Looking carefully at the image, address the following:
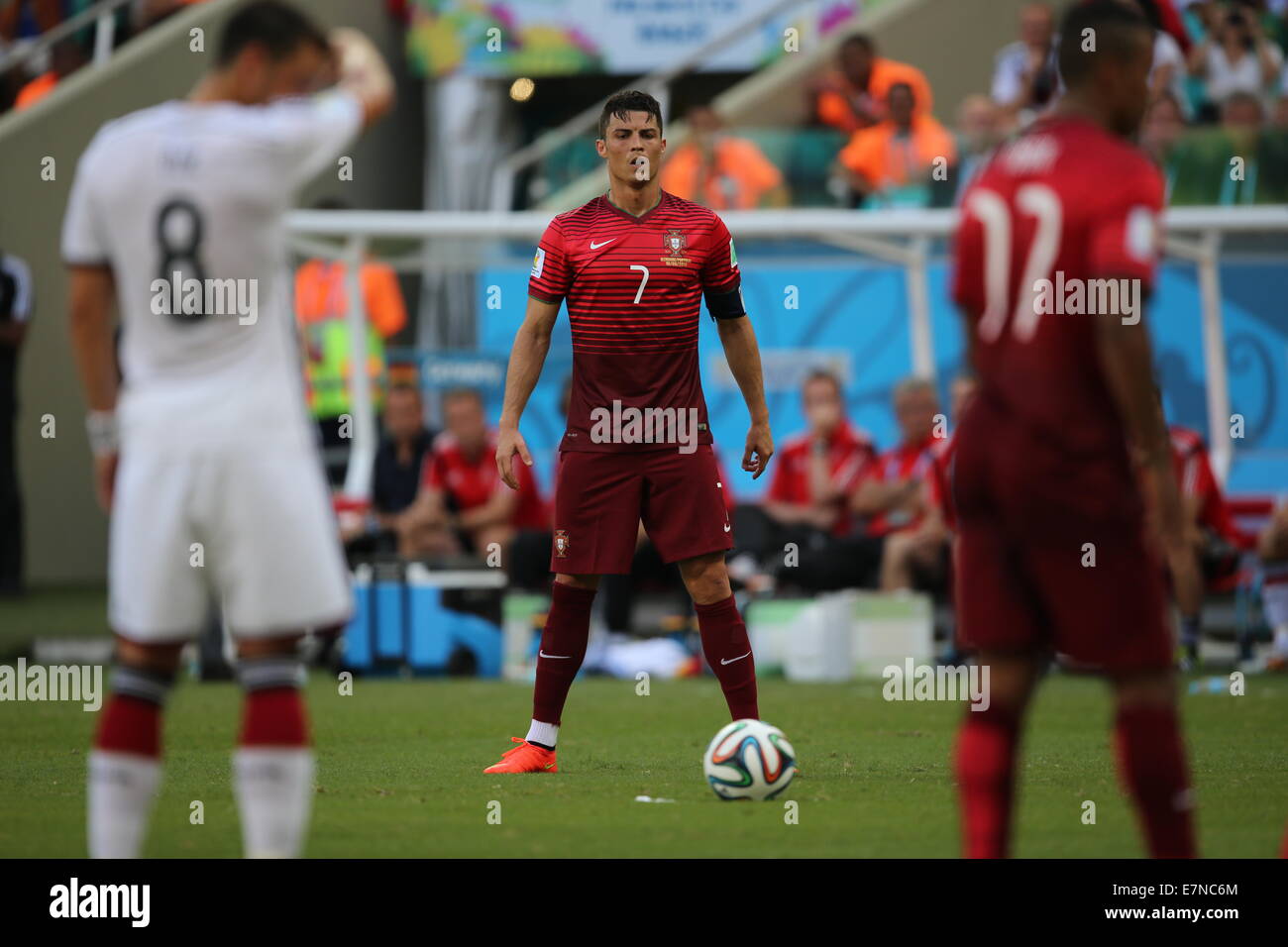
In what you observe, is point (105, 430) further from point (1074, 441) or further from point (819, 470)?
point (819, 470)

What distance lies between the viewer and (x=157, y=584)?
512 centimetres

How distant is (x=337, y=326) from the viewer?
17.0 metres

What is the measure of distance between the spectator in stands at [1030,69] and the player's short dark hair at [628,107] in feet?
28.1

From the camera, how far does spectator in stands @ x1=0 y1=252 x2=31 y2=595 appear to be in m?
17.1

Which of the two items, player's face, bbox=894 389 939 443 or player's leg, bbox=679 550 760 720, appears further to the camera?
player's face, bbox=894 389 939 443

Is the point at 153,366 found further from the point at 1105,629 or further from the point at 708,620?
the point at 708,620

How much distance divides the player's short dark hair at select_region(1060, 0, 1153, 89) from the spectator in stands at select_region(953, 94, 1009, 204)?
424 inches

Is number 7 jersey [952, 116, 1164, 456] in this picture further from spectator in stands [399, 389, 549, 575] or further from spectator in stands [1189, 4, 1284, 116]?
spectator in stands [1189, 4, 1284, 116]

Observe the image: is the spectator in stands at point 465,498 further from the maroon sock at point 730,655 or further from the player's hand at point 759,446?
the maroon sock at point 730,655

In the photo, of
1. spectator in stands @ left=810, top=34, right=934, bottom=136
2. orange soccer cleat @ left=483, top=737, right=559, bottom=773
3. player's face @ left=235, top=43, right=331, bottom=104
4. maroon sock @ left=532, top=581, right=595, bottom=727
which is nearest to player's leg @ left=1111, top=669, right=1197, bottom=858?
player's face @ left=235, top=43, right=331, bottom=104

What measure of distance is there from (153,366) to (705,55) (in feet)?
49.7

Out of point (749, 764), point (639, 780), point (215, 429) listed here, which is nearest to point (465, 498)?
point (639, 780)

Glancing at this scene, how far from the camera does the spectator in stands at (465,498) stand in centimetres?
1474

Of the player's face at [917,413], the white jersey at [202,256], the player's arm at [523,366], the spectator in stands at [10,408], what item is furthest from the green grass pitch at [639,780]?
the spectator in stands at [10,408]
